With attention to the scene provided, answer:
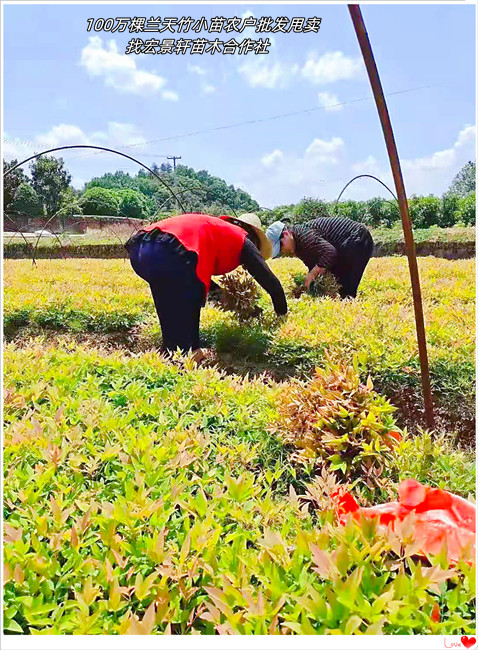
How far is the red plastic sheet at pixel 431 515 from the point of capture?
117 cm

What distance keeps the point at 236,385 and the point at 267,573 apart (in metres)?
1.29

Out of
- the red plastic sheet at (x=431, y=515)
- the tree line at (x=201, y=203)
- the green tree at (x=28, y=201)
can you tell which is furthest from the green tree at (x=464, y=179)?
the red plastic sheet at (x=431, y=515)

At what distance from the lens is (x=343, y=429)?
1.83 m

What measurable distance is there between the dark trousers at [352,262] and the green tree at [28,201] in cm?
2078

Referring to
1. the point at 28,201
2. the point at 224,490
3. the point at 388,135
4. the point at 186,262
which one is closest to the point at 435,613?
the point at 224,490

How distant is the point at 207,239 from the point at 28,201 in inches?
931

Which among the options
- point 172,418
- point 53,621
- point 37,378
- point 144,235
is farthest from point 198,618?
point 144,235

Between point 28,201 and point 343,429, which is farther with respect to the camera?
point 28,201

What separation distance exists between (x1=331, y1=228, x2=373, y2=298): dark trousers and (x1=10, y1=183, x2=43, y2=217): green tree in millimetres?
20780

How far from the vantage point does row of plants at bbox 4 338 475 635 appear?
3.26 ft

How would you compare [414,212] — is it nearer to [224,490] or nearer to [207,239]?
[207,239]

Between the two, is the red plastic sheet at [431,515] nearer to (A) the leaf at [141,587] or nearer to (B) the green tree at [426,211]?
(A) the leaf at [141,587]

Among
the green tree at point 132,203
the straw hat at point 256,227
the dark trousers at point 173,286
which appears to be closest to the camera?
the dark trousers at point 173,286

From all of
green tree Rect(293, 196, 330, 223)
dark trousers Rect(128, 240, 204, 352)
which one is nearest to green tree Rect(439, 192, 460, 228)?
green tree Rect(293, 196, 330, 223)
